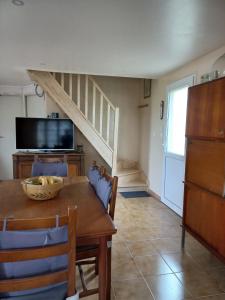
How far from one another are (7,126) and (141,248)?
172 inches

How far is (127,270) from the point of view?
2.18 metres


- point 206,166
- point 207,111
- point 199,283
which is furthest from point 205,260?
point 207,111

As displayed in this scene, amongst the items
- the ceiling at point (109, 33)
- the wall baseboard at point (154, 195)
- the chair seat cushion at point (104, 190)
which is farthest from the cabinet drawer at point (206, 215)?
the wall baseboard at point (154, 195)

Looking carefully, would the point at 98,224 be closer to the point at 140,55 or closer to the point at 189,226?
the point at 189,226

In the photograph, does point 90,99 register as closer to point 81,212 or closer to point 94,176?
point 94,176

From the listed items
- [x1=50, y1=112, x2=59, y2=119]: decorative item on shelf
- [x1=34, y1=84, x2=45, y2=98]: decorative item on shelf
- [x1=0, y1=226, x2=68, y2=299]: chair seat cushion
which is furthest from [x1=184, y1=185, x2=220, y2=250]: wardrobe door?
[x1=34, y1=84, x2=45, y2=98]: decorative item on shelf

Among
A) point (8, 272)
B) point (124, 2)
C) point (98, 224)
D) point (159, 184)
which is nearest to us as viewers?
point (8, 272)

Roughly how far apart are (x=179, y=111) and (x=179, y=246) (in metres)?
2.06

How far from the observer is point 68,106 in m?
4.29

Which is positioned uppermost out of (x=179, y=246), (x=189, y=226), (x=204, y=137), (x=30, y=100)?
(x=30, y=100)

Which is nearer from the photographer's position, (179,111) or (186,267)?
(186,267)

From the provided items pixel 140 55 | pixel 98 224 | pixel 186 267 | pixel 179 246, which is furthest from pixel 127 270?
pixel 140 55

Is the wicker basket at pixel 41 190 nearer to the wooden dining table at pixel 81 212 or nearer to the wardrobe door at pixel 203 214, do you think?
the wooden dining table at pixel 81 212

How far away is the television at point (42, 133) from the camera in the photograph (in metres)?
4.43
